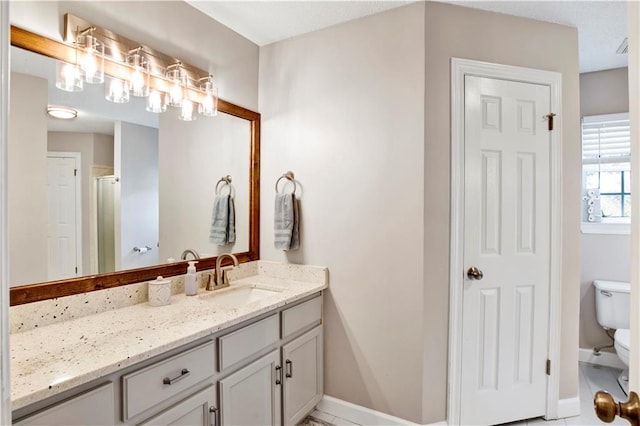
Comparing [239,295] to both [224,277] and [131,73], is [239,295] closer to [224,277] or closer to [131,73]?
[224,277]

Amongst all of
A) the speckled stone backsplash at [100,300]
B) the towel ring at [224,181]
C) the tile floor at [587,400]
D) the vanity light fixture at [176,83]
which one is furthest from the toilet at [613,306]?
the vanity light fixture at [176,83]

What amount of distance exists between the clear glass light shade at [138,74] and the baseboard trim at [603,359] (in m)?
3.76

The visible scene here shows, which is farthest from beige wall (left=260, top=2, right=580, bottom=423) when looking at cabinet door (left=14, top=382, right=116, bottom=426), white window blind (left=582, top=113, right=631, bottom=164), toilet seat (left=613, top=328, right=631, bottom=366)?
cabinet door (left=14, top=382, right=116, bottom=426)

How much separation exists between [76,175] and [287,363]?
4.51 feet

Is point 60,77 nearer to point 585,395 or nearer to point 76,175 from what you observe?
point 76,175

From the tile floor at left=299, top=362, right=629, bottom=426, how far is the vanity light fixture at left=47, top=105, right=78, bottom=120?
207 centimetres

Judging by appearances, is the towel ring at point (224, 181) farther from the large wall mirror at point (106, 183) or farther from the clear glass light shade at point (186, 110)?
the clear glass light shade at point (186, 110)

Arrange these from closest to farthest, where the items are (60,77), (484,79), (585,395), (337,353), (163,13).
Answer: (60,77), (163,13), (484,79), (337,353), (585,395)

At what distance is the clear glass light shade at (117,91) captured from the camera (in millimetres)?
1630

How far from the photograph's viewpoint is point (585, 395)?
236cm

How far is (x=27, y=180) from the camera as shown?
1341 millimetres

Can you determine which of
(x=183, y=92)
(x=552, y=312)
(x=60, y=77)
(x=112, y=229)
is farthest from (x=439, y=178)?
(x=60, y=77)

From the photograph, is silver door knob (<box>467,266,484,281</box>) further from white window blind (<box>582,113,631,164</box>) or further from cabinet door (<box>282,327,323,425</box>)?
white window blind (<box>582,113,631,164</box>)

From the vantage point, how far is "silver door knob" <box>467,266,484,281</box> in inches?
77.7
